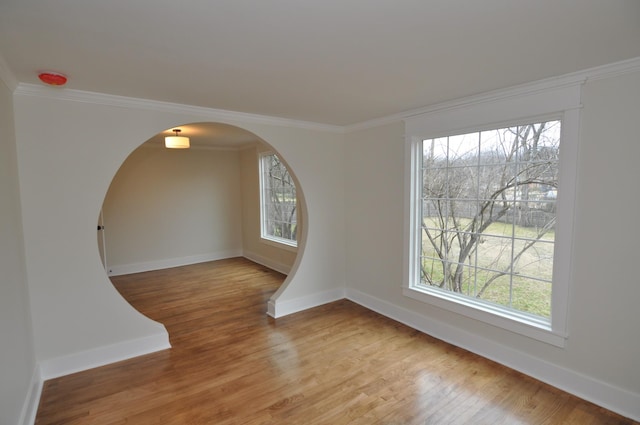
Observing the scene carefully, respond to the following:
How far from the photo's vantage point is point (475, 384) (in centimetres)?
246

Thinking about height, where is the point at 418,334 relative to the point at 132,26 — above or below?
below

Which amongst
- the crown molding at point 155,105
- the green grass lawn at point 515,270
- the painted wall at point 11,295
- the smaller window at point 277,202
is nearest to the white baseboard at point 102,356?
the painted wall at point 11,295

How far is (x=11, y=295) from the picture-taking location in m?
1.96

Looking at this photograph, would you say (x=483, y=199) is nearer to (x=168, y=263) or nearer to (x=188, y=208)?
(x=188, y=208)

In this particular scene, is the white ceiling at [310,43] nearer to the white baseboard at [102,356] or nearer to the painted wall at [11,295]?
the painted wall at [11,295]

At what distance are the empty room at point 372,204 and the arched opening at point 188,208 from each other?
206 cm

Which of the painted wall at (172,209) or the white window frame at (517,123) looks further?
the painted wall at (172,209)

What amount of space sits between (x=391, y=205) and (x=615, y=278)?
200cm

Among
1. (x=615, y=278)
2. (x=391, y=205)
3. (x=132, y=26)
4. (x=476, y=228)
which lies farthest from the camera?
(x=391, y=205)

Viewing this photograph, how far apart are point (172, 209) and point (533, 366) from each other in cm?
602

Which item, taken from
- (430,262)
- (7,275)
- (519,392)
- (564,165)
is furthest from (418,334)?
(7,275)

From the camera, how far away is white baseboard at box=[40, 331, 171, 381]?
2582 millimetres

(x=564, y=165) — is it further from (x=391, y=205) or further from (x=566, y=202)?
(x=391, y=205)

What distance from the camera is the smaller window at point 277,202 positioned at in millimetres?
5594
